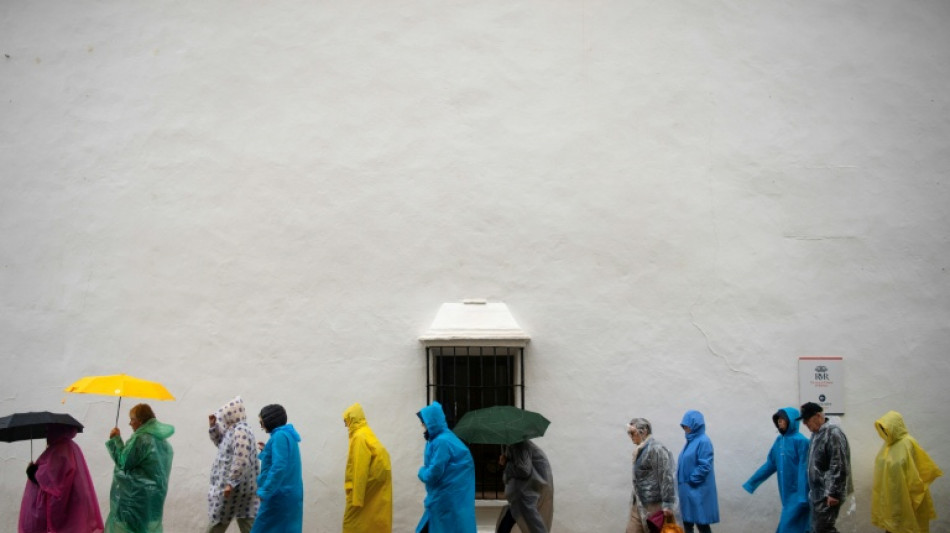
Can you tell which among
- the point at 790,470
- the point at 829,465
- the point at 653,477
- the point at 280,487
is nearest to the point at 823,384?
the point at 790,470

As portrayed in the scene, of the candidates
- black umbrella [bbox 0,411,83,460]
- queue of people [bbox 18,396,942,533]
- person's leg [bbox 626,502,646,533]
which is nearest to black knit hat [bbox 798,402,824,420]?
queue of people [bbox 18,396,942,533]

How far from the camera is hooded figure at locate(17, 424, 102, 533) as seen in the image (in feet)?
26.6

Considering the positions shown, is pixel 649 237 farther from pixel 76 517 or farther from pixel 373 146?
pixel 76 517

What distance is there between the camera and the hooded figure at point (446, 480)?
7.73m

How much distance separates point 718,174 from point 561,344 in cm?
239

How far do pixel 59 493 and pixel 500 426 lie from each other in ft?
12.6

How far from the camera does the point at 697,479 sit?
339 inches

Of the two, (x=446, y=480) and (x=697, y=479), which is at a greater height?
(x=446, y=480)

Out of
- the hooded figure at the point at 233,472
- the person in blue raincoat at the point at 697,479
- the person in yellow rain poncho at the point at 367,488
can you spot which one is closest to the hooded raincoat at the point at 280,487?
the hooded figure at the point at 233,472

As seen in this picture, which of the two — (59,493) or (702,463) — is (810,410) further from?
(59,493)

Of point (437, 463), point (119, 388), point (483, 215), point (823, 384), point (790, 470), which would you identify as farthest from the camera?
point (483, 215)

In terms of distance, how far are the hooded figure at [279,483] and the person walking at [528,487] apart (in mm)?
1798

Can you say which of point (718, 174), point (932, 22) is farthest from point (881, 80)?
point (718, 174)

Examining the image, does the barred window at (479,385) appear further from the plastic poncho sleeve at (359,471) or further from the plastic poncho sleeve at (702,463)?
the plastic poncho sleeve at (702,463)
